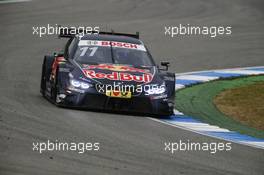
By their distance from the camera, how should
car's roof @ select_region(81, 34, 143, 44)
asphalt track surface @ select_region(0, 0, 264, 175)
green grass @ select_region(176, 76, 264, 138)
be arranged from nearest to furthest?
asphalt track surface @ select_region(0, 0, 264, 175) < green grass @ select_region(176, 76, 264, 138) < car's roof @ select_region(81, 34, 143, 44)

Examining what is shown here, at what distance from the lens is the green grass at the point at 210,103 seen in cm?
1533

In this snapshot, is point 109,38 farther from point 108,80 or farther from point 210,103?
point 210,103

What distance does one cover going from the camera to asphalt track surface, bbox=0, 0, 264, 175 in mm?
10906

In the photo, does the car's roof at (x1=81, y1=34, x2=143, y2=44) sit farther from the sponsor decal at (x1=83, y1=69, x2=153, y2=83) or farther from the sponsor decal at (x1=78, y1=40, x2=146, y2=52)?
the sponsor decal at (x1=83, y1=69, x2=153, y2=83)

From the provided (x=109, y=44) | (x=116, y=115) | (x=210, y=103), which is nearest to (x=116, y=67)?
(x=109, y=44)

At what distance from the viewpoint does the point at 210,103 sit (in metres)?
17.5

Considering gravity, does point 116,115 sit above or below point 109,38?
below

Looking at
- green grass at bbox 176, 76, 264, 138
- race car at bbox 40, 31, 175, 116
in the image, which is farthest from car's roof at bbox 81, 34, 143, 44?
green grass at bbox 176, 76, 264, 138

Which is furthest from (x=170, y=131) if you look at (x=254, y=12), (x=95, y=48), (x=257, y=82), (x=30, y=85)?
(x=254, y=12)

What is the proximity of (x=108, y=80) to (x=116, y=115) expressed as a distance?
1.92 ft

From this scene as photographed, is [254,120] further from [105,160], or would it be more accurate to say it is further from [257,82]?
[105,160]

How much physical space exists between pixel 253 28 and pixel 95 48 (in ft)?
35.7

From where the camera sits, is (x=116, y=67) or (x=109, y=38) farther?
(x=109, y=38)

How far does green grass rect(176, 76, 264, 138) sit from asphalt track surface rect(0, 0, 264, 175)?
4.59 ft
